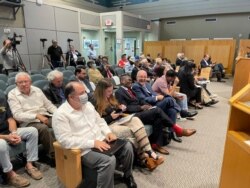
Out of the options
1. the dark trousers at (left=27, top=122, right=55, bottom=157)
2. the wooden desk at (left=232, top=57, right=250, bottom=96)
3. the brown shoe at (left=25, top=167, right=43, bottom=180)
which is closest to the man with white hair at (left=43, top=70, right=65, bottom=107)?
the dark trousers at (left=27, top=122, right=55, bottom=157)

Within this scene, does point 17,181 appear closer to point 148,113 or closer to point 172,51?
point 148,113

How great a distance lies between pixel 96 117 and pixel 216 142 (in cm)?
200

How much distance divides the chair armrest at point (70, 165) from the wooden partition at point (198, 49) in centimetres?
1018

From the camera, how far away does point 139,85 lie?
115 inches

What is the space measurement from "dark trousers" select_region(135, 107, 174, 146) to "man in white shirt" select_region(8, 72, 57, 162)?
111cm

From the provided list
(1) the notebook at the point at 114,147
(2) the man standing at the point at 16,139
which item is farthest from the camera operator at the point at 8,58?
(1) the notebook at the point at 114,147

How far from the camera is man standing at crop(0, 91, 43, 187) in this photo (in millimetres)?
1945

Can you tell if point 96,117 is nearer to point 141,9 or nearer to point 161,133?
point 161,133

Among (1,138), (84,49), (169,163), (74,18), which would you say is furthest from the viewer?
(84,49)

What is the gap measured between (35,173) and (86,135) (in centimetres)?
83

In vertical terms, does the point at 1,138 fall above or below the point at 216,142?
above

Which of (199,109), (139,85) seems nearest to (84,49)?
(199,109)

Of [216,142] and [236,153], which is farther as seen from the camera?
[216,142]

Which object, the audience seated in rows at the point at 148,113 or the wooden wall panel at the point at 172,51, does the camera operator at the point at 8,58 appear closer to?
the audience seated in rows at the point at 148,113
